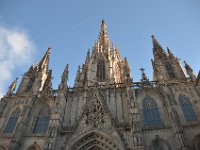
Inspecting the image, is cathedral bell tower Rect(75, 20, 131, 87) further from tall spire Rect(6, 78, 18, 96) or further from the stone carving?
tall spire Rect(6, 78, 18, 96)

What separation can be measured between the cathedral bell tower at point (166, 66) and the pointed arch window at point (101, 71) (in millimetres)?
7850

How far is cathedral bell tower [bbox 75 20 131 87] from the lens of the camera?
89.0 feet

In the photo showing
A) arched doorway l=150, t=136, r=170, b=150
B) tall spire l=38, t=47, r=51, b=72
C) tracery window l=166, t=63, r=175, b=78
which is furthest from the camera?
tall spire l=38, t=47, r=51, b=72

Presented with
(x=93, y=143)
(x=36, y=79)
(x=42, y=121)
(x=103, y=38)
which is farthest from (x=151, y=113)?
(x=103, y=38)

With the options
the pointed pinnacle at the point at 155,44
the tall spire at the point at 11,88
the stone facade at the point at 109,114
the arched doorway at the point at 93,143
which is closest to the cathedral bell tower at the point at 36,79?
the stone facade at the point at 109,114

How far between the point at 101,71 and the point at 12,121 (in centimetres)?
1464

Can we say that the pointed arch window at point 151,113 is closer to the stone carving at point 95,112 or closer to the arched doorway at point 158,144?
the arched doorway at point 158,144

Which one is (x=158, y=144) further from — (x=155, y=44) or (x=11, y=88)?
(x=11, y=88)

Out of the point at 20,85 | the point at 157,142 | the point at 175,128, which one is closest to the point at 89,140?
the point at 157,142

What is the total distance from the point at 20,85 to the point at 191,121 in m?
23.4

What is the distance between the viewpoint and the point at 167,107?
1886 cm

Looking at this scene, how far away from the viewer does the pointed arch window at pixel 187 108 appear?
62.2 feet

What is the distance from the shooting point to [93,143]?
58.1ft

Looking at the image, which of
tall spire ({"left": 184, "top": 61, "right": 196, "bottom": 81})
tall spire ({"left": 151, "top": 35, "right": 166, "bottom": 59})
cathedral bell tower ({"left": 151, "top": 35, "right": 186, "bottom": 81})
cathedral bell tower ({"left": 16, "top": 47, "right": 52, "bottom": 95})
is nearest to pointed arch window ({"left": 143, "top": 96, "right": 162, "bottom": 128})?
cathedral bell tower ({"left": 151, "top": 35, "right": 186, "bottom": 81})
